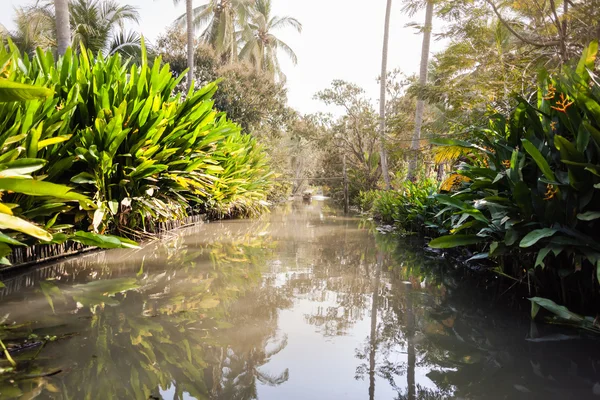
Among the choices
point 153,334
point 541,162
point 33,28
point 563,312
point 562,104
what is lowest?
point 153,334

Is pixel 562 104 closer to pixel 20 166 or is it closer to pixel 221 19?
pixel 20 166

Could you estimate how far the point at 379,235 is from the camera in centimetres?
725

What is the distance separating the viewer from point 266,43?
79.4ft

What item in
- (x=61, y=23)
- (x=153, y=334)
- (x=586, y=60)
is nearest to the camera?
(x=153, y=334)

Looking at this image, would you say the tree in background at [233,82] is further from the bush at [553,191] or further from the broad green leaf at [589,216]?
the broad green leaf at [589,216]

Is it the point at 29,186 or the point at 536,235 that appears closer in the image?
the point at 29,186

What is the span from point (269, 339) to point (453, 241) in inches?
57.1

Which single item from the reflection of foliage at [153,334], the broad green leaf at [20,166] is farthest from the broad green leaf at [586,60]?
the broad green leaf at [20,166]

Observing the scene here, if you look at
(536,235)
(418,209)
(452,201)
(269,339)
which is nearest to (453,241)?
(452,201)

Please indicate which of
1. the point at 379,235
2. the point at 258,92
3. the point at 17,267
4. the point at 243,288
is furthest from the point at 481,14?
the point at 258,92

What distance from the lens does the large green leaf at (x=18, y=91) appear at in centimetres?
148

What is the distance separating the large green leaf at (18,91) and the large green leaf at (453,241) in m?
2.29

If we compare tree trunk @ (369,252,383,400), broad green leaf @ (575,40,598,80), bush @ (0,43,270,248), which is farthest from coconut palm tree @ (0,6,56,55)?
broad green leaf @ (575,40,598,80)

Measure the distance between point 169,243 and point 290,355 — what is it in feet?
12.3
